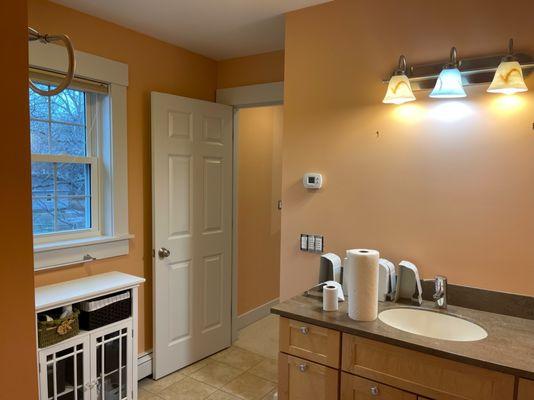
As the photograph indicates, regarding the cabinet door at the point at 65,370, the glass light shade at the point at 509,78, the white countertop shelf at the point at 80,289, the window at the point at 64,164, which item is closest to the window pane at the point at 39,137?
the window at the point at 64,164

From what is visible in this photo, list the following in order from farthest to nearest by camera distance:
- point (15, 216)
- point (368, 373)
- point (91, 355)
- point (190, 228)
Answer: point (190, 228) → point (91, 355) → point (368, 373) → point (15, 216)

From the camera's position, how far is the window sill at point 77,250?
220 centimetres

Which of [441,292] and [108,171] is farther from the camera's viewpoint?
[108,171]

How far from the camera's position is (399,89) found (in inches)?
74.4

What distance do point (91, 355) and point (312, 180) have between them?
1.53m

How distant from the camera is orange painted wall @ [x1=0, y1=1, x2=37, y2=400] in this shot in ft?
3.63

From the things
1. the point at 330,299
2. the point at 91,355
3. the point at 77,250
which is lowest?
the point at 91,355

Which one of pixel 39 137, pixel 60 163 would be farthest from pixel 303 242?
pixel 39 137

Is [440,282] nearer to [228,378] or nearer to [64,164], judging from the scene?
[228,378]

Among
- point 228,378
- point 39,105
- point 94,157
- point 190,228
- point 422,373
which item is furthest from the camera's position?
point 190,228

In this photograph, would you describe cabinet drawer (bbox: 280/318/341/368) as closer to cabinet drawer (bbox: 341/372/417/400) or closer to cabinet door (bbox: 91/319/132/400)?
cabinet drawer (bbox: 341/372/417/400)

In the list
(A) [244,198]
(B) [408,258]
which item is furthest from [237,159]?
(B) [408,258]

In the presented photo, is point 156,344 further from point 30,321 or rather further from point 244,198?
point 30,321

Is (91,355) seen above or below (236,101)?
below
